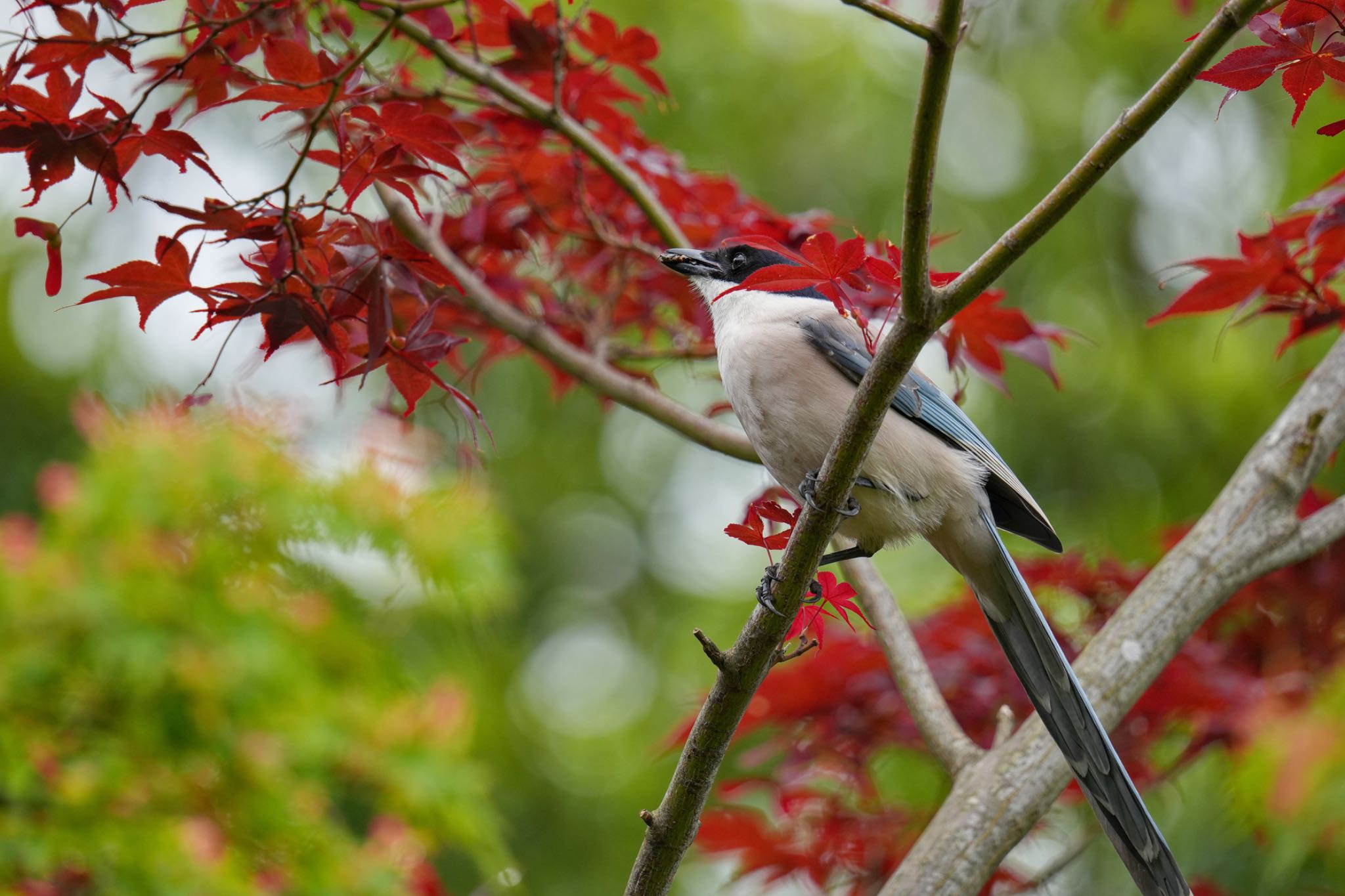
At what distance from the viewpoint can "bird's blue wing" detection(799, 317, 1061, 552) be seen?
250cm

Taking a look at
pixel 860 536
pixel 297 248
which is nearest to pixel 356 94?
pixel 297 248

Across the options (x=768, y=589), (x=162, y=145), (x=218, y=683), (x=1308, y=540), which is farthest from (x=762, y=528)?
(x=218, y=683)

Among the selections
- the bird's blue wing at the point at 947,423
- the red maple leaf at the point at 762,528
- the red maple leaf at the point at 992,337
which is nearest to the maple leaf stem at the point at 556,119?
the bird's blue wing at the point at 947,423

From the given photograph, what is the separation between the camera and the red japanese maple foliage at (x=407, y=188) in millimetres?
1764

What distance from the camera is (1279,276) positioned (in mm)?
2443

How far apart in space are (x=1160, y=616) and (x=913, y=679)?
0.54 m

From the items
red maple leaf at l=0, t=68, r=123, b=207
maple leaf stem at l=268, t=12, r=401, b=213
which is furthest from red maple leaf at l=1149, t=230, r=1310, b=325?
red maple leaf at l=0, t=68, r=123, b=207

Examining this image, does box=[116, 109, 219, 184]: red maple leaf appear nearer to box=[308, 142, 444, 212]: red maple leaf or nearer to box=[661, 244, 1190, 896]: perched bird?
box=[308, 142, 444, 212]: red maple leaf

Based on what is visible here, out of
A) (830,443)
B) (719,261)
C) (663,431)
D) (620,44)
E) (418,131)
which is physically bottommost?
(830,443)

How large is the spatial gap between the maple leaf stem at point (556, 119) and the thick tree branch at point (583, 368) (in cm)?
37

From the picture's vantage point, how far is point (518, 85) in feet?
9.61

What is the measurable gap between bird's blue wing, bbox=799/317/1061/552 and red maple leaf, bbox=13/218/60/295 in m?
1.48

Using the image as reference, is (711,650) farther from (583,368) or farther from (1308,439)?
(1308,439)

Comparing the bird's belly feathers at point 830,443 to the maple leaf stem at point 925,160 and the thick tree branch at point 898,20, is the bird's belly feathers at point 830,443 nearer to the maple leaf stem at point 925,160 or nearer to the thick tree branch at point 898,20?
the maple leaf stem at point 925,160
